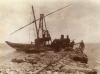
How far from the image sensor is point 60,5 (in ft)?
22.0

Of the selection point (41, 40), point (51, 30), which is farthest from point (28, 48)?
point (51, 30)

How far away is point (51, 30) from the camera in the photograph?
7836mm

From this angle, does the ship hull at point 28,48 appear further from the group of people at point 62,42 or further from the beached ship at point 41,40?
the group of people at point 62,42

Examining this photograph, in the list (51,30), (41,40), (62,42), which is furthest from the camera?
(41,40)

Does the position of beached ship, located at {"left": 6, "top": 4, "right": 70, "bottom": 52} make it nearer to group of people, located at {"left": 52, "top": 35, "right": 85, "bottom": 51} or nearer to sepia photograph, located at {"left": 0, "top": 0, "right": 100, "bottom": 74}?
sepia photograph, located at {"left": 0, "top": 0, "right": 100, "bottom": 74}

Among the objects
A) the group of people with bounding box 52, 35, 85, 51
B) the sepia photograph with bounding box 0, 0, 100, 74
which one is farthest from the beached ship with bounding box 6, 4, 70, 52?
the group of people with bounding box 52, 35, 85, 51

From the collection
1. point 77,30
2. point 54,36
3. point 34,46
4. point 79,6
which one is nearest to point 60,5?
point 79,6

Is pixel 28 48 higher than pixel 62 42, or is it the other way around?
pixel 62 42

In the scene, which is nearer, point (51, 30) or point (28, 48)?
point (51, 30)

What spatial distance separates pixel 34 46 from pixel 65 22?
1.54 metres


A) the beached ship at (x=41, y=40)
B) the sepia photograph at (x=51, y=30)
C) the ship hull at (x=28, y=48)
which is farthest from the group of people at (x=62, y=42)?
the ship hull at (x=28, y=48)

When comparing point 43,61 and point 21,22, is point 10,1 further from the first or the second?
point 43,61

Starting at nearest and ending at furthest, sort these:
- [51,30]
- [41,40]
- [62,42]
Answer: [51,30] < [62,42] < [41,40]

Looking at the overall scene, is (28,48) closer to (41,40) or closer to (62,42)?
(41,40)
